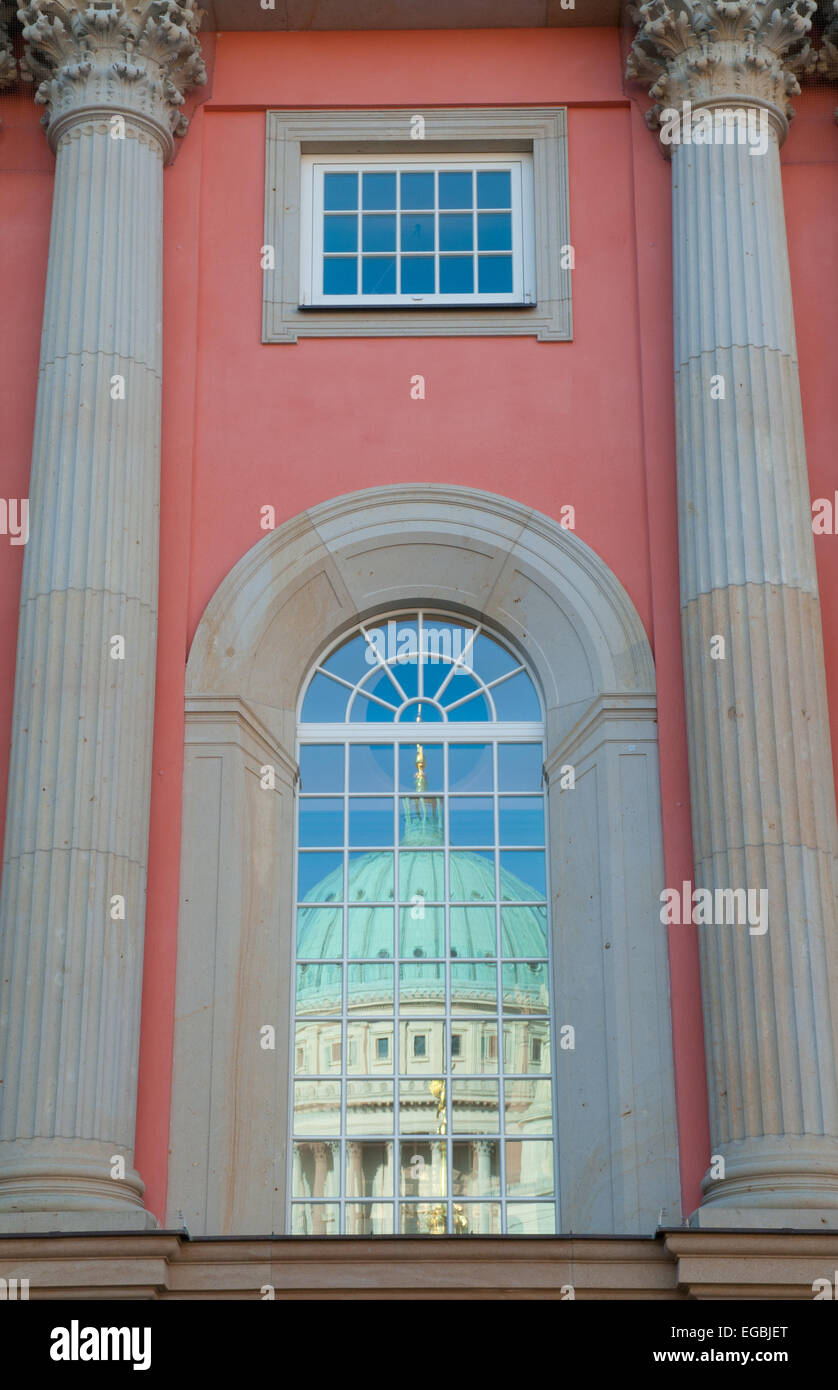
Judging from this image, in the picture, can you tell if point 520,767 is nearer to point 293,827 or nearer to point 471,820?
point 471,820

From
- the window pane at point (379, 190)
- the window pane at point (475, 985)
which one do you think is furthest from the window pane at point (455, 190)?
the window pane at point (475, 985)

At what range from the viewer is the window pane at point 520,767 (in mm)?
13602

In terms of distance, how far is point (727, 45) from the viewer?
47.1 ft

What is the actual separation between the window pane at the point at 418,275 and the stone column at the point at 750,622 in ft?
5.67

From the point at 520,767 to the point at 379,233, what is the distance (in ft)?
12.8

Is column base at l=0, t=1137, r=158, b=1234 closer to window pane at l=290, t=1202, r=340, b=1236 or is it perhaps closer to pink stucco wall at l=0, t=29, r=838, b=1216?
window pane at l=290, t=1202, r=340, b=1236

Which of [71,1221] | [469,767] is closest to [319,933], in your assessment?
[469,767]

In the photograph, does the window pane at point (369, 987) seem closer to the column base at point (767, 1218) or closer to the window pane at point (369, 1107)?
the window pane at point (369, 1107)

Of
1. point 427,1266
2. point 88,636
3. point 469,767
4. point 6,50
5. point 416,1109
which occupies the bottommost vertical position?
point 427,1266

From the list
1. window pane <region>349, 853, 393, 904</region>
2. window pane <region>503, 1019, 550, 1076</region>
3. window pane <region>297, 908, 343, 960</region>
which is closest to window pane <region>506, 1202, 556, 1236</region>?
window pane <region>503, 1019, 550, 1076</region>

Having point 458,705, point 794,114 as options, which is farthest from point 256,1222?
point 794,114

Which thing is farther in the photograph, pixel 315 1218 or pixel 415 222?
pixel 415 222

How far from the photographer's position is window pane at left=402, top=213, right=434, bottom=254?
14891 mm

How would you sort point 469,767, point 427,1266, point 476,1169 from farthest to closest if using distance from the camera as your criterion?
point 469,767 → point 476,1169 → point 427,1266
